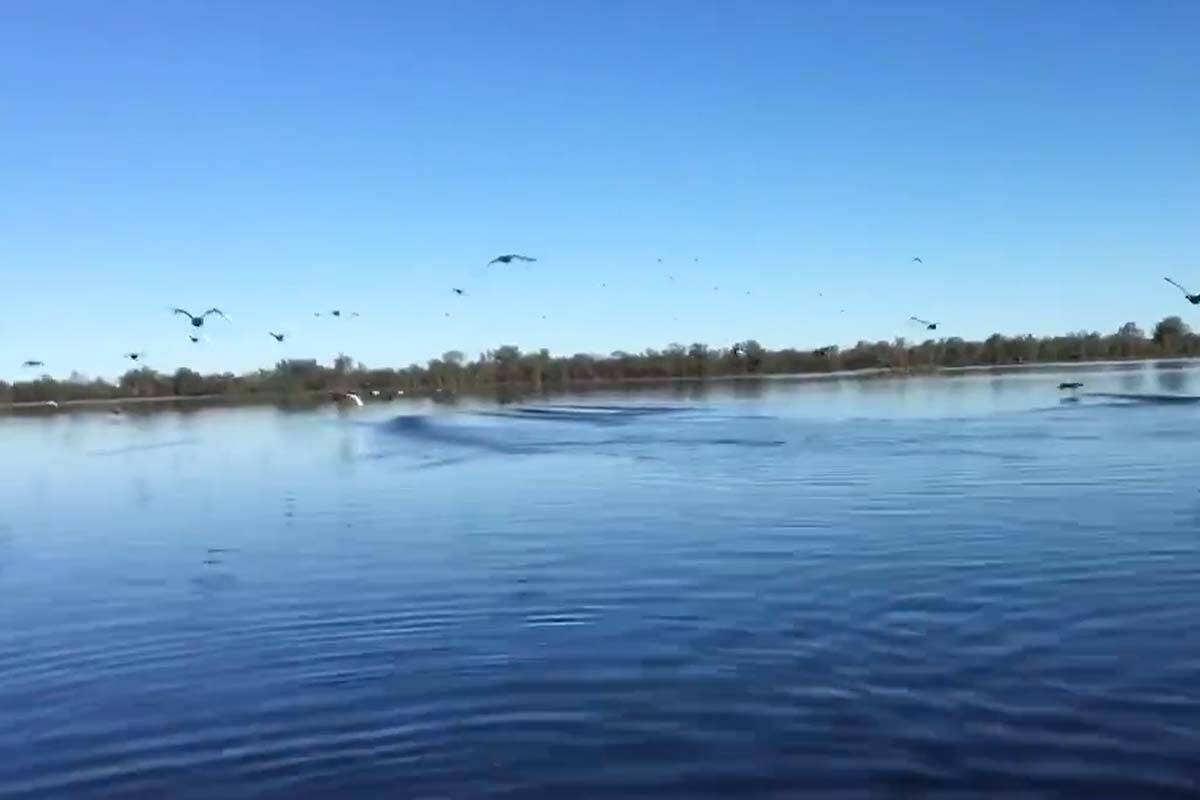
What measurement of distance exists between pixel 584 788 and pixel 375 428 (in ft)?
195

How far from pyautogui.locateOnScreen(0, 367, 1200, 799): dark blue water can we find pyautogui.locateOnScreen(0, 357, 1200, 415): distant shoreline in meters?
111

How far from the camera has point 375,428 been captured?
6694cm

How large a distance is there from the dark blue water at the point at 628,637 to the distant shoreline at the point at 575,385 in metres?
111

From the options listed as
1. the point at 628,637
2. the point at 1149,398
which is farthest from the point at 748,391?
the point at 628,637

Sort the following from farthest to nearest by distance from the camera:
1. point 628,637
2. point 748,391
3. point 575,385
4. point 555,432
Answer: point 575,385, point 748,391, point 555,432, point 628,637

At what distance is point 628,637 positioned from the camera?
13.0 m

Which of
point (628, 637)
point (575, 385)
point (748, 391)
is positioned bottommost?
point (575, 385)

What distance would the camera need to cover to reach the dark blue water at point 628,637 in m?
9.24

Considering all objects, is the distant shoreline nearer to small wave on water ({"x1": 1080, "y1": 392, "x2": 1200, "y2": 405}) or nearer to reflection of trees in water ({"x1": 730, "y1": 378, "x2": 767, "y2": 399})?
reflection of trees in water ({"x1": 730, "y1": 378, "x2": 767, "y2": 399})

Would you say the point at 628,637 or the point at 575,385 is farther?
the point at 575,385

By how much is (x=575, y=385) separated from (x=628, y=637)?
143 metres

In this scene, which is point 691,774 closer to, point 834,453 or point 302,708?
point 302,708

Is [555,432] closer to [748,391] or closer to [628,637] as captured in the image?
[628,637]

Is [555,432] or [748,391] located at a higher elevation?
[555,432]
